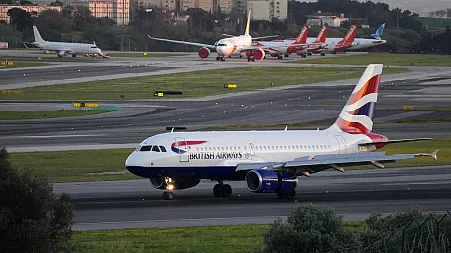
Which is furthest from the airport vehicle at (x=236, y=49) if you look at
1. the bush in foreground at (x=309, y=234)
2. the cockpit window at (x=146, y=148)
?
the bush in foreground at (x=309, y=234)

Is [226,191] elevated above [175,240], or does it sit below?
below

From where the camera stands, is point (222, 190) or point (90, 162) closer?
point (222, 190)

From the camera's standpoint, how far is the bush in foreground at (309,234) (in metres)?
21.4

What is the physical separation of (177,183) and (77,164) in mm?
12335

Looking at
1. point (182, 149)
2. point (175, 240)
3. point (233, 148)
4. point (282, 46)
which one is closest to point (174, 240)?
point (175, 240)

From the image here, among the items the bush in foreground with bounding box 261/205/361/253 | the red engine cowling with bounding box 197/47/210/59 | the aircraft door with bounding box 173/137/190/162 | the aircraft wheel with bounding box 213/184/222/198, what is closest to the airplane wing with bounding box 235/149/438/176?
the aircraft wheel with bounding box 213/184/222/198

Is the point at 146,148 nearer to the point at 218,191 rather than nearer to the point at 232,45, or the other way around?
the point at 218,191

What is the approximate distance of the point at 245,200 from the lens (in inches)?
1678

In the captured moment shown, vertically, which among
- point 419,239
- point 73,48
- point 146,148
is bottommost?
point 73,48

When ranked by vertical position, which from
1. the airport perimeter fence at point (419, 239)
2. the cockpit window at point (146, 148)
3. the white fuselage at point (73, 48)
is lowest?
the white fuselage at point (73, 48)

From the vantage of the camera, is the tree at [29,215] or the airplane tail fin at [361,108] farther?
the airplane tail fin at [361,108]

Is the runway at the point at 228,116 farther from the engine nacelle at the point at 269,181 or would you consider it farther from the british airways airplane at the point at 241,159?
the engine nacelle at the point at 269,181

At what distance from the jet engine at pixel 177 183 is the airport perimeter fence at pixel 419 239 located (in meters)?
23.4

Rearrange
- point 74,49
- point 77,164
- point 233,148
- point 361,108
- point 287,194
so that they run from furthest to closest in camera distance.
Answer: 1. point 74,49
2. point 77,164
3. point 361,108
4. point 233,148
5. point 287,194
